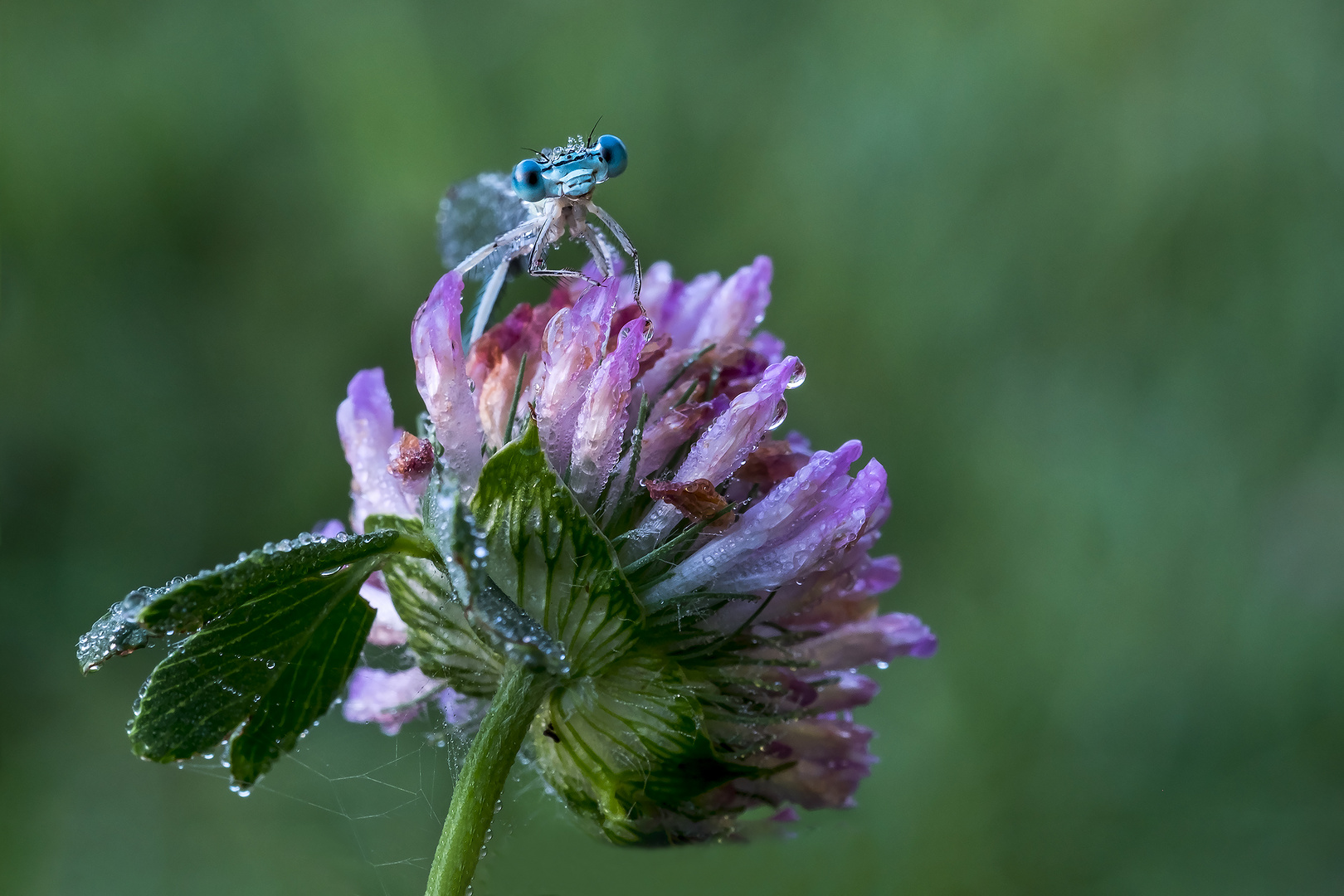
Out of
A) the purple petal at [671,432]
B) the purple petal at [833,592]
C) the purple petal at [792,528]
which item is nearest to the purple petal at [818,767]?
the purple petal at [833,592]

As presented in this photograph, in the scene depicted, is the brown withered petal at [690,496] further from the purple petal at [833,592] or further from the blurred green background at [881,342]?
the blurred green background at [881,342]

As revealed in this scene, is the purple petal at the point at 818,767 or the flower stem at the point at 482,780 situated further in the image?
the purple petal at the point at 818,767

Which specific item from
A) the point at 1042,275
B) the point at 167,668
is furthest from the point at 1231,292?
the point at 167,668

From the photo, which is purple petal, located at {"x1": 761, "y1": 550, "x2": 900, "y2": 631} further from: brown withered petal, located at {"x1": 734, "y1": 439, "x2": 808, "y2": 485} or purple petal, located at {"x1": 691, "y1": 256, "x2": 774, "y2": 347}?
purple petal, located at {"x1": 691, "y1": 256, "x2": 774, "y2": 347}

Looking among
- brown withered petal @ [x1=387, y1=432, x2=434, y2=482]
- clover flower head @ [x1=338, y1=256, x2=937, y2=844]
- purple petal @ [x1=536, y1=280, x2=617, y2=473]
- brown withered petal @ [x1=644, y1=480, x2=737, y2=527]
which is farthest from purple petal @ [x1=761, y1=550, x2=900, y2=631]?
brown withered petal @ [x1=387, y1=432, x2=434, y2=482]

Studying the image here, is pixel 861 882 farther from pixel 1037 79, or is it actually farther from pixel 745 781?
pixel 1037 79

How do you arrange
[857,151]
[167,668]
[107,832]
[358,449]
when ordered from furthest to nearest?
[857,151], [107,832], [358,449], [167,668]

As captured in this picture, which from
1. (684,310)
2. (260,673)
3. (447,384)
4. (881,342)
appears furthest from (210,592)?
(881,342)

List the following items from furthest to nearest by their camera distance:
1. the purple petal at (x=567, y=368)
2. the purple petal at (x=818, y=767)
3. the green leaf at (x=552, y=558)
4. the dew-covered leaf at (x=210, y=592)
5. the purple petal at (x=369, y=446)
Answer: the purple petal at (x=818, y=767), the purple petal at (x=369, y=446), the purple petal at (x=567, y=368), the green leaf at (x=552, y=558), the dew-covered leaf at (x=210, y=592)
